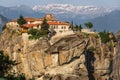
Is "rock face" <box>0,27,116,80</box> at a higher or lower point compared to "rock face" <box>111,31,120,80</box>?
higher

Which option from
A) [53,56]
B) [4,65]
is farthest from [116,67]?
[4,65]

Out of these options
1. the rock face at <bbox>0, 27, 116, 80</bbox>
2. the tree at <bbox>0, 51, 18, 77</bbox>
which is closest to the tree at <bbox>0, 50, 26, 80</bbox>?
the tree at <bbox>0, 51, 18, 77</bbox>

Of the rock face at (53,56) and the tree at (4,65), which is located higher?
the tree at (4,65)

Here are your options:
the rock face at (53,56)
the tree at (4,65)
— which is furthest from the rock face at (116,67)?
the tree at (4,65)

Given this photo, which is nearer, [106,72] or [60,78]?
[60,78]

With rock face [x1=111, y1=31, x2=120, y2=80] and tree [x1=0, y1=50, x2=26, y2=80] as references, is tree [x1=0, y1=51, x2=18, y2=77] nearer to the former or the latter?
tree [x1=0, y1=50, x2=26, y2=80]

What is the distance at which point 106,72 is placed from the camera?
10206cm

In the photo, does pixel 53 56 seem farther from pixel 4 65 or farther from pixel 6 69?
pixel 6 69

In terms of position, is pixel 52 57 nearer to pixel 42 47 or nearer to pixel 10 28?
pixel 42 47

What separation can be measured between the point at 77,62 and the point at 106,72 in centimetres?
1148

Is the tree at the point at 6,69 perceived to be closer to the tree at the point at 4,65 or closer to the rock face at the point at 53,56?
the tree at the point at 4,65

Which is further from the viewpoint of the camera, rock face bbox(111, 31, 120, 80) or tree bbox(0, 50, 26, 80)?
rock face bbox(111, 31, 120, 80)

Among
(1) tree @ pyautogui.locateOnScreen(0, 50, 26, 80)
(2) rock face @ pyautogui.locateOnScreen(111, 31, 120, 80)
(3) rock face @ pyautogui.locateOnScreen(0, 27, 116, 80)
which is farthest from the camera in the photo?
(2) rock face @ pyautogui.locateOnScreen(111, 31, 120, 80)

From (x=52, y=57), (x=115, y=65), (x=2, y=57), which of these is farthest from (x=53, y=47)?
(x=2, y=57)
